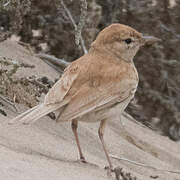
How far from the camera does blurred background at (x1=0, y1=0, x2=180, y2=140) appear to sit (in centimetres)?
705

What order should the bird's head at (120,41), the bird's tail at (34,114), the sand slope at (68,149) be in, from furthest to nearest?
the bird's head at (120,41)
the bird's tail at (34,114)
the sand slope at (68,149)

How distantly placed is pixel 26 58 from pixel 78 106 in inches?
92.9

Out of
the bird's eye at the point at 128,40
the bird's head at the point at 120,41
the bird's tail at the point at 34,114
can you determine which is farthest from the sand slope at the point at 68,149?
the bird's eye at the point at 128,40

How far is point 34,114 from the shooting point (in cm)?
408

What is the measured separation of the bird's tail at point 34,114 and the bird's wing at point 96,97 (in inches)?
3.8

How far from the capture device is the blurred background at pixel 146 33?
7.05m

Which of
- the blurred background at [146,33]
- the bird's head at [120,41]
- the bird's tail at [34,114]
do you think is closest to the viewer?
the bird's tail at [34,114]

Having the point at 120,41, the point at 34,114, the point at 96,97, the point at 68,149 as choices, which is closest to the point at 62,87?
the point at 96,97

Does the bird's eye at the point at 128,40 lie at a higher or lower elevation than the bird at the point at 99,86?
higher

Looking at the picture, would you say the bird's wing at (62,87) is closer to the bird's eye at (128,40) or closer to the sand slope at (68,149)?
the sand slope at (68,149)

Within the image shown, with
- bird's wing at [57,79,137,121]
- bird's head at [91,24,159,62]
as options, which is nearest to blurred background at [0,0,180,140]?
bird's head at [91,24,159,62]

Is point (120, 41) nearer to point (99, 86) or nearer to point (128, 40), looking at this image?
point (128, 40)

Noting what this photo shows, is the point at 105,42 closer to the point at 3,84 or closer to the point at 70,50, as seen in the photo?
the point at 3,84

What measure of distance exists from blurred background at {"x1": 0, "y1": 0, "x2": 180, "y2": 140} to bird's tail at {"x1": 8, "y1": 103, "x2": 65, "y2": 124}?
109 inches
